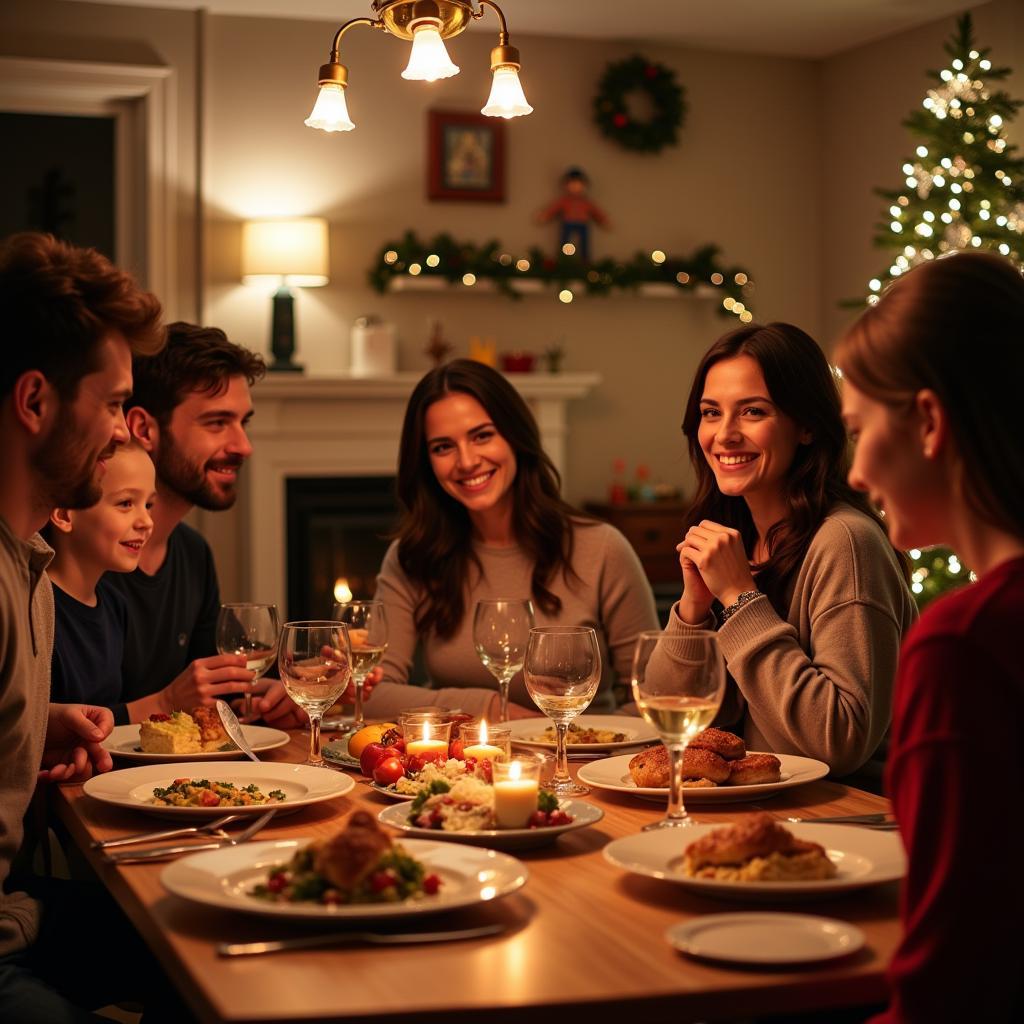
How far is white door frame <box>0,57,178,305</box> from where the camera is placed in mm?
5637

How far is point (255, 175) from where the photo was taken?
19.3 ft

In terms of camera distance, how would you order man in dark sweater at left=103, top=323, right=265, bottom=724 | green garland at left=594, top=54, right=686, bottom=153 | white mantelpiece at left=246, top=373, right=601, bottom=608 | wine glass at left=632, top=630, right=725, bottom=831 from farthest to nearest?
green garland at left=594, top=54, right=686, bottom=153
white mantelpiece at left=246, top=373, right=601, bottom=608
man in dark sweater at left=103, top=323, right=265, bottom=724
wine glass at left=632, top=630, right=725, bottom=831

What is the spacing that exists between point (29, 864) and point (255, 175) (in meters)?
4.28

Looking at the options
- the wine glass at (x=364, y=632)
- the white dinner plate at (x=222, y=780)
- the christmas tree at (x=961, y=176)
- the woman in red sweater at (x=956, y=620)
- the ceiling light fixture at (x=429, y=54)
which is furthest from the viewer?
the christmas tree at (x=961, y=176)

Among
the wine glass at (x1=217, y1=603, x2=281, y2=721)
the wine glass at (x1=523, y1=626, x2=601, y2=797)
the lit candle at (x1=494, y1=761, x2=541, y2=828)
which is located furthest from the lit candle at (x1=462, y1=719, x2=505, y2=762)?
the wine glass at (x1=217, y1=603, x2=281, y2=721)

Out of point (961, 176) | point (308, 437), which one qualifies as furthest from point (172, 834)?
point (308, 437)

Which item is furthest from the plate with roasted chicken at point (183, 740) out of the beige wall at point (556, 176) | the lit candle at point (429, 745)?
the beige wall at point (556, 176)

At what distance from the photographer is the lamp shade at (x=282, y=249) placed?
222 inches

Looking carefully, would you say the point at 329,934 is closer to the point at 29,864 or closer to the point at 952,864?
the point at 952,864

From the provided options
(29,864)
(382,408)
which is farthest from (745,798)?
(382,408)

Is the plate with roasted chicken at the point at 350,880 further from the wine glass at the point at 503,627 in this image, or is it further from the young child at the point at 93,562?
the young child at the point at 93,562

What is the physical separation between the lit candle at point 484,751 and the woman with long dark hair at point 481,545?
1.07 m

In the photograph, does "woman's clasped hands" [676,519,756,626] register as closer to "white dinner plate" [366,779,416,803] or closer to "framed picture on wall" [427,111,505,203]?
"white dinner plate" [366,779,416,803]

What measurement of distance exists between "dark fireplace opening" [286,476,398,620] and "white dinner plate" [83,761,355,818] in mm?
3984
